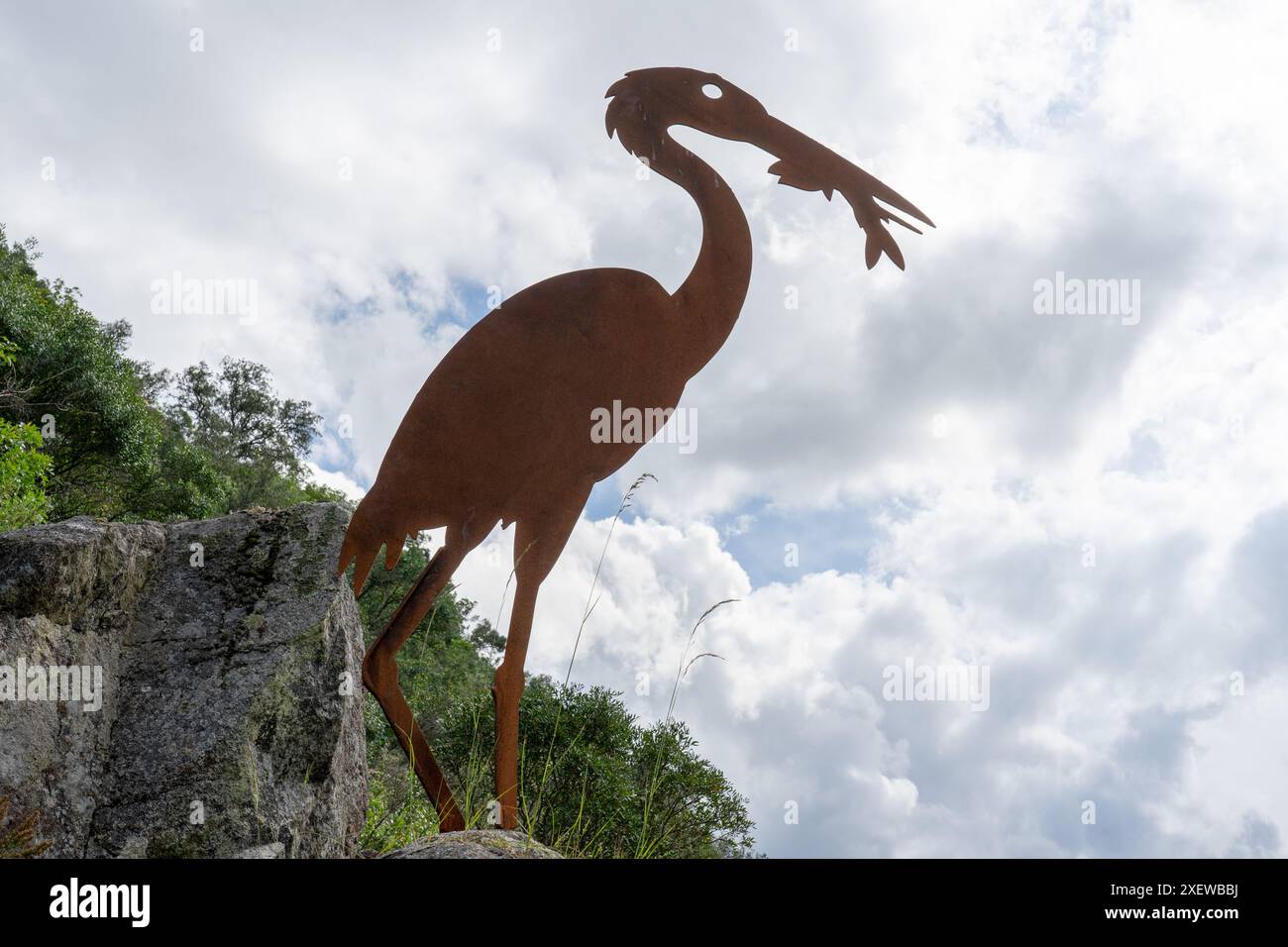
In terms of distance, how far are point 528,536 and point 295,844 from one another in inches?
58.5

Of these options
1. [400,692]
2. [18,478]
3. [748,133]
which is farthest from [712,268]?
[18,478]

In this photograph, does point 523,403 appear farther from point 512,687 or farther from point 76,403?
point 76,403

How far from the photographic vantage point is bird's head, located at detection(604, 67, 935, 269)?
14.3ft

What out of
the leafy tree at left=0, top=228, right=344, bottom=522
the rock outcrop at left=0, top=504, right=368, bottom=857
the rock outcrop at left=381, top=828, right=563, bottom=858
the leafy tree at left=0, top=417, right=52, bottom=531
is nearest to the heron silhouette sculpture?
the rock outcrop at left=0, top=504, right=368, bottom=857

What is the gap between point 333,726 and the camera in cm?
375

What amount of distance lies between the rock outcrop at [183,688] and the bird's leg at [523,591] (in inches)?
25.1

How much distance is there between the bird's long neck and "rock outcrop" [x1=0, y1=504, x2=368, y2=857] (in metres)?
1.82

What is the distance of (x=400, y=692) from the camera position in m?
3.84

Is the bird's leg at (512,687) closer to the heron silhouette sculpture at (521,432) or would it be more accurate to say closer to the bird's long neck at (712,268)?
the heron silhouette sculpture at (521,432)

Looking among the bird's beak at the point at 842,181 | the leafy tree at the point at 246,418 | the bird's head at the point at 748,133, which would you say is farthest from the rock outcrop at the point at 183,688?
the leafy tree at the point at 246,418

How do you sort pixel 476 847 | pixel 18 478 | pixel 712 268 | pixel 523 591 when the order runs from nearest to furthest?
pixel 476 847, pixel 523 591, pixel 712 268, pixel 18 478

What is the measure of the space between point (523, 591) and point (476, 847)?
1409 mm
